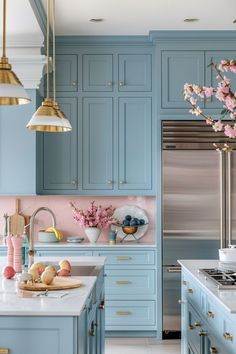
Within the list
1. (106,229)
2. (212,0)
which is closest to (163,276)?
(106,229)

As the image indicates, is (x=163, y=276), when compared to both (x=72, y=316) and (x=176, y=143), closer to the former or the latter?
(x=176, y=143)

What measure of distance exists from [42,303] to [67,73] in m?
3.60

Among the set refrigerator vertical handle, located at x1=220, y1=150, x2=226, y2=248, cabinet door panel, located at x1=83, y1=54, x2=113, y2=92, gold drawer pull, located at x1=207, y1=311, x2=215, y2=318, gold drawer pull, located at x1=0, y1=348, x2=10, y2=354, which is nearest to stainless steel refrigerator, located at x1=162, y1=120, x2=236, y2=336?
refrigerator vertical handle, located at x1=220, y1=150, x2=226, y2=248

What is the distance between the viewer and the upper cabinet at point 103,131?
5676mm

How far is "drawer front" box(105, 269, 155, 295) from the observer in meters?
5.40

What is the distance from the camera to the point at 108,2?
4.65m

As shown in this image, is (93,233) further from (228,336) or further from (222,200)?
(228,336)

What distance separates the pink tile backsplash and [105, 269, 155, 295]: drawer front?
604mm

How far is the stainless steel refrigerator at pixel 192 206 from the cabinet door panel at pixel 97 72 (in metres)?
0.88

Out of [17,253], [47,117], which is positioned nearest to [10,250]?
[17,253]

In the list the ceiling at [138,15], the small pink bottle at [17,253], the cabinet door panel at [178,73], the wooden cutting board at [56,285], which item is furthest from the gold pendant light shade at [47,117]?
the cabinet door panel at [178,73]

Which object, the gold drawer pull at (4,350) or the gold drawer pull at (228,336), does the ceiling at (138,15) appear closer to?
the gold drawer pull at (228,336)

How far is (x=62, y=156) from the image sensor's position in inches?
224

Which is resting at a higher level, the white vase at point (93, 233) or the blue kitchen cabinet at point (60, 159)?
the blue kitchen cabinet at point (60, 159)
